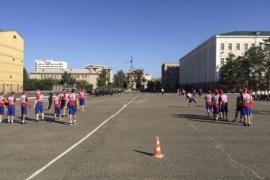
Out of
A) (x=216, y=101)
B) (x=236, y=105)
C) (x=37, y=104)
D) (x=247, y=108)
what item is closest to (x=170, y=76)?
(x=216, y=101)

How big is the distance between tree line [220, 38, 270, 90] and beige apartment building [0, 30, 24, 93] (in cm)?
5039

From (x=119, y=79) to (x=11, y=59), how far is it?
74.4 metres

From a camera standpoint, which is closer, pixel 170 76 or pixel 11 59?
pixel 11 59

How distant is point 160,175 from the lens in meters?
6.32

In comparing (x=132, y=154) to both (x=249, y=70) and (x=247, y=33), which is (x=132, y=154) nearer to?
(x=249, y=70)

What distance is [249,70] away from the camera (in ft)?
245

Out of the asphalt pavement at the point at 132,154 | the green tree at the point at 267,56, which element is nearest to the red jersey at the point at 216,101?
the asphalt pavement at the point at 132,154

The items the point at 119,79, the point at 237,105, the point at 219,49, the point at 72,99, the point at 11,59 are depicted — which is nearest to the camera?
the point at 72,99

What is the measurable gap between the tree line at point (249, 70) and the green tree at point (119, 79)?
7193cm

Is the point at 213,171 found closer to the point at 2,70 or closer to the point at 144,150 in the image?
the point at 144,150

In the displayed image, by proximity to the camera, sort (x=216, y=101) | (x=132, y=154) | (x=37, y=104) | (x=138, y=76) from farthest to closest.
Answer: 1. (x=138, y=76)
2. (x=216, y=101)
3. (x=37, y=104)
4. (x=132, y=154)

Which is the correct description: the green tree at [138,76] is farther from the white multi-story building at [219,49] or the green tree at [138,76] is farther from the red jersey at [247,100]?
the red jersey at [247,100]

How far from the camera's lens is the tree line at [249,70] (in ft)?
231

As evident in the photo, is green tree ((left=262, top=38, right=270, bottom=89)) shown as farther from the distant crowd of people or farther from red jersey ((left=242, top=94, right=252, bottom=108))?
red jersey ((left=242, top=94, right=252, bottom=108))
